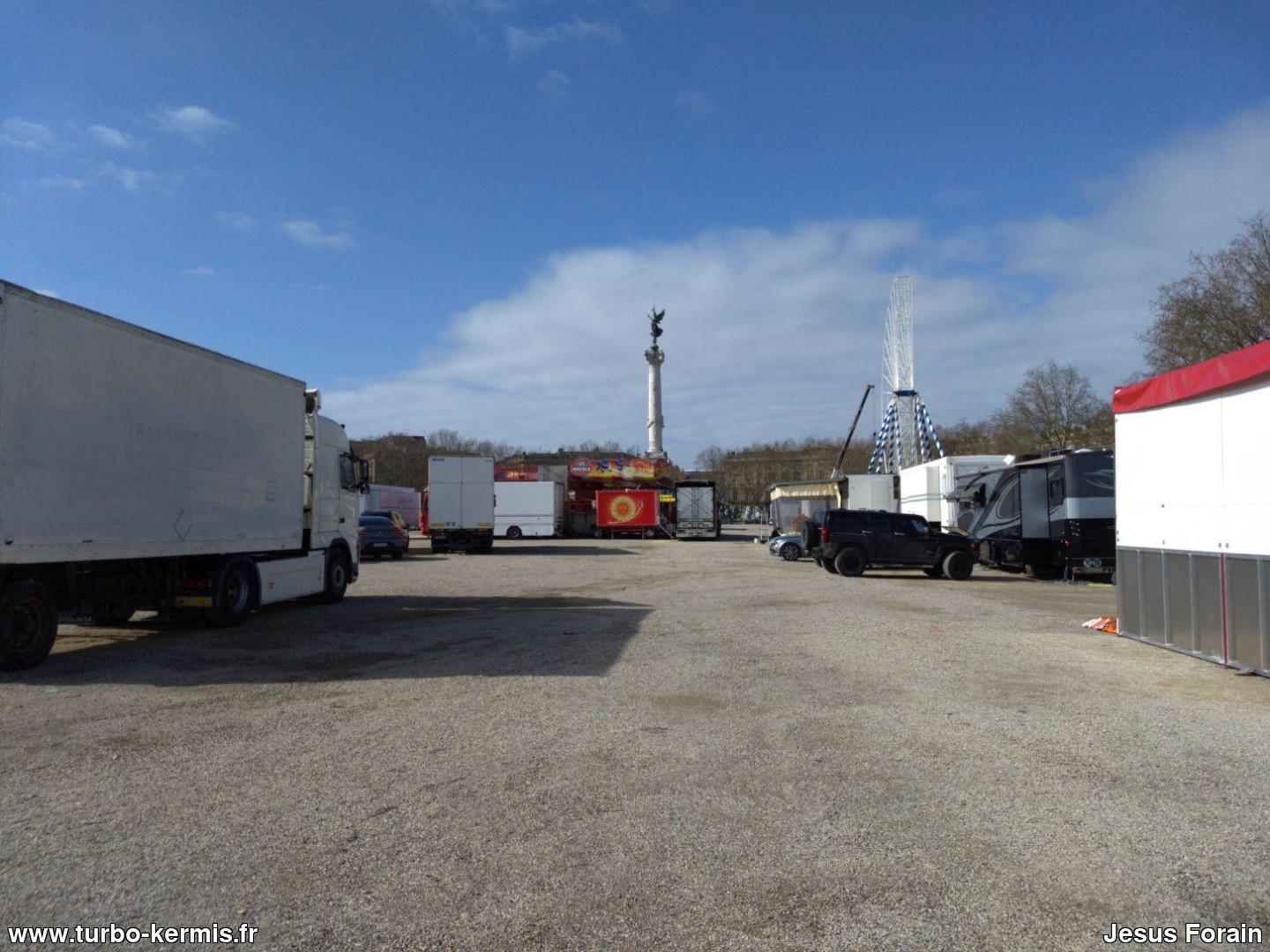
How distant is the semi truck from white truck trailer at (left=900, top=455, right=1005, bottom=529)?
17.7 meters

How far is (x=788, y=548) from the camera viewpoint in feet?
100

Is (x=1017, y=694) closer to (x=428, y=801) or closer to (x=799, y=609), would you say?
(x=428, y=801)

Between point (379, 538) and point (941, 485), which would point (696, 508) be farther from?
point (379, 538)

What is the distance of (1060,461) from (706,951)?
20740 millimetres

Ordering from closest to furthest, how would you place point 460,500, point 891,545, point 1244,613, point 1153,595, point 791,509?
1. point 1244,613
2. point 1153,595
3. point 891,545
4. point 460,500
5. point 791,509

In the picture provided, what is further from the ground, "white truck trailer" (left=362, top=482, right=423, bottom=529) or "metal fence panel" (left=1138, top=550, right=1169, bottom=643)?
"white truck trailer" (left=362, top=482, right=423, bottom=529)

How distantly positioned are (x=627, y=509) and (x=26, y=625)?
44243 millimetres

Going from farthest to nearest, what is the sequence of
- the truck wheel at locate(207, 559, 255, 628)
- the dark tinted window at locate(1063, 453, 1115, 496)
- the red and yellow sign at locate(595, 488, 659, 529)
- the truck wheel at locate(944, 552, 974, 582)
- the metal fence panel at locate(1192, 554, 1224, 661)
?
the red and yellow sign at locate(595, 488, 659, 529) < the truck wheel at locate(944, 552, 974, 582) < the dark tinted window at locate(1063, 453, 1115, 496) < the truck wheel at locate(207, 559, 255, 628) < the metal fence panel at locate(1192, 554, 1224, 661)

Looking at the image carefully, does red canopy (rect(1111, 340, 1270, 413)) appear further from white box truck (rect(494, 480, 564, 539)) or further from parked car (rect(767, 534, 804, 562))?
white box truck (rect(494, 480, 564, 539))

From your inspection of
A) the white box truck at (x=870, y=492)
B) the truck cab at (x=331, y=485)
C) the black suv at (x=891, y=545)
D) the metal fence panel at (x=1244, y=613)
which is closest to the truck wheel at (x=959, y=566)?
the black suv at (x=891, y=545)

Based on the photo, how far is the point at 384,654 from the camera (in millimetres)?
10219

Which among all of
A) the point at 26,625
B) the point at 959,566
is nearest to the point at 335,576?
the point at 26,625

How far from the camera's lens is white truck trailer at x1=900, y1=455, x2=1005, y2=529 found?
2792cm

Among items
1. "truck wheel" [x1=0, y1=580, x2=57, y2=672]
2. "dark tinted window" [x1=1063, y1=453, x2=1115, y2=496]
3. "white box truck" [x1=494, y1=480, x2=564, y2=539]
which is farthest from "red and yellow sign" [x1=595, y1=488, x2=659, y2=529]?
"truck wheel" [x1=0, y1=580, x2=57, y2=672]
